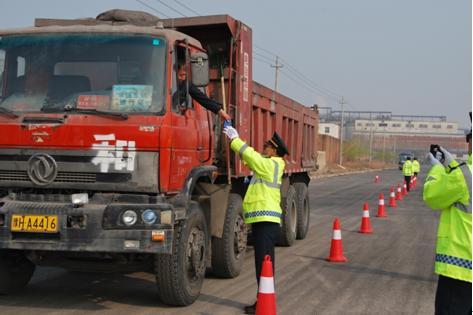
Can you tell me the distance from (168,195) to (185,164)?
0.43 m

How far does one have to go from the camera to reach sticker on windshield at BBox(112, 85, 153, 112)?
596 centimetres

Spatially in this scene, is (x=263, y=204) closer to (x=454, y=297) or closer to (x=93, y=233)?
(x=93, y=233)

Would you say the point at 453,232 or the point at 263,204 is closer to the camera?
the point at 453,232

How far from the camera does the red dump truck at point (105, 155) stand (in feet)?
18.6

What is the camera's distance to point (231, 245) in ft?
25.4

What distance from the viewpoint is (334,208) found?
19516 millimetres

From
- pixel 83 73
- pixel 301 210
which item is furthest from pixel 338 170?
pixel 83 73

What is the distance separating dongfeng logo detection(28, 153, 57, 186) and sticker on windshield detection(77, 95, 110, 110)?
609mm

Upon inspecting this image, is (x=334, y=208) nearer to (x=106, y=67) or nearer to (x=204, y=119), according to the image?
(x=204, y=119)

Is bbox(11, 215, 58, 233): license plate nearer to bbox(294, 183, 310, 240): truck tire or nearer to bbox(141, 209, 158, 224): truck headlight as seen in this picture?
bbox(141, 209, 158, 224): truck headlight

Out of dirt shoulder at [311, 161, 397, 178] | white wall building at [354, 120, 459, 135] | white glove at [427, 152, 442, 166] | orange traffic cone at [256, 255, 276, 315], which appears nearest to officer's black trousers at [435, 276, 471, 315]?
white glove at [427, 152, 442, 166]

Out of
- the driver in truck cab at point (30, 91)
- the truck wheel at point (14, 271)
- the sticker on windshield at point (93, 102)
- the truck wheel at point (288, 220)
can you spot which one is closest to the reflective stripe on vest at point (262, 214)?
the sticker on windshield at point (93, 102)

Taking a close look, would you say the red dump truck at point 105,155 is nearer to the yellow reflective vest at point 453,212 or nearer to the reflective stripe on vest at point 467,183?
the yellow reflective vest at point 453,212

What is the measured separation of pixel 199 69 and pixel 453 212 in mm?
3106
